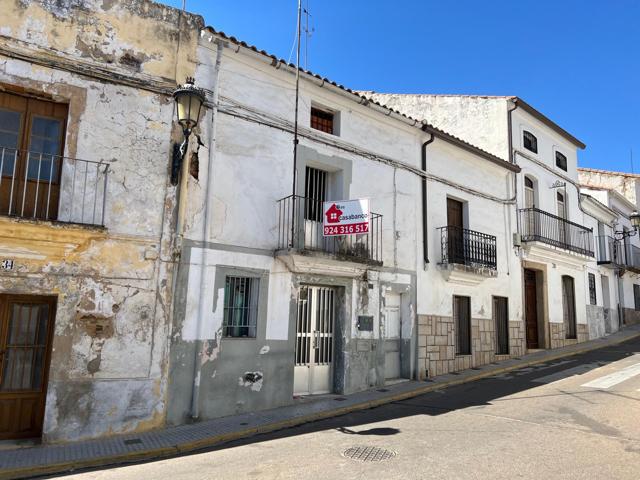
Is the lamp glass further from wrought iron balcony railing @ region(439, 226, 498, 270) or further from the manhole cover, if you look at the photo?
wrought iron balcony railing @ region(439, 226, 498, 270)

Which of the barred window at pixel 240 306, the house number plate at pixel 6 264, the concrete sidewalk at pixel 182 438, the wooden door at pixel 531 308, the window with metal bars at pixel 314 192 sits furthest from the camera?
the wooden door at pixel 531 308

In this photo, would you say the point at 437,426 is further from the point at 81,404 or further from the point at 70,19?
the point at 70,19

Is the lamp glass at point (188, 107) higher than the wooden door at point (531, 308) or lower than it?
higher

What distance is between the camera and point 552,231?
15.7 meters

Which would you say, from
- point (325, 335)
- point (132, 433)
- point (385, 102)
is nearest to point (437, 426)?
point (325, 335)

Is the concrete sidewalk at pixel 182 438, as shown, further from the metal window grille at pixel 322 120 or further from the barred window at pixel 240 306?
the metal window grille at pixel 322 120

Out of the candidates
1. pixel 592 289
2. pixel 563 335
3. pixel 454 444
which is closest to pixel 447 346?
pixel 454 444

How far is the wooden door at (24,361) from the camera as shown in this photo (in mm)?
6500

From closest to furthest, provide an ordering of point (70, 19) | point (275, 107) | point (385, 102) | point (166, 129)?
1. point (70, 19)
2. point (166, 129)
3. point (275, 107)
4. point (385, 102)

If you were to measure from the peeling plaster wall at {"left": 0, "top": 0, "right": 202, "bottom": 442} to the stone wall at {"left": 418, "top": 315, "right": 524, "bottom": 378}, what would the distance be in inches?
243

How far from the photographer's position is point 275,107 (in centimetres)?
902

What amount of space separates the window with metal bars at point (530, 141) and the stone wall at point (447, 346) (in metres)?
6.20

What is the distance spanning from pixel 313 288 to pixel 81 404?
4534 millimetres

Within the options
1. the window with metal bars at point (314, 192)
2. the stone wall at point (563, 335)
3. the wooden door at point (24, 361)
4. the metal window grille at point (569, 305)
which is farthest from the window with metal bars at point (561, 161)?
the wooden door at point (24, 361)
